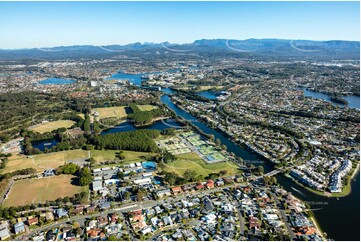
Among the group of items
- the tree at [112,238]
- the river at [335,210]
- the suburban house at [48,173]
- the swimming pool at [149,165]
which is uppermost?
the suburban house at [48,173]

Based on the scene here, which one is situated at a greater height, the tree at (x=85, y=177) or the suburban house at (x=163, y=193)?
the tree at (x=85, y=177)

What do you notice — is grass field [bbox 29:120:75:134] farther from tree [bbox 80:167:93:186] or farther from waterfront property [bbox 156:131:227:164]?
tree [bbox 80:167:93:186]

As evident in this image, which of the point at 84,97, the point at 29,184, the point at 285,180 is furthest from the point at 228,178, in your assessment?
the point at 84,97

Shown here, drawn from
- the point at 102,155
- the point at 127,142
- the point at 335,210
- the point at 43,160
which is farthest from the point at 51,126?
the point at 335,210

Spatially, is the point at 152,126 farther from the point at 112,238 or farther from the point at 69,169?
the point at 112,238

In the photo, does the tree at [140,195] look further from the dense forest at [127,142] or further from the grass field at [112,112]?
the grass field at [112,112]

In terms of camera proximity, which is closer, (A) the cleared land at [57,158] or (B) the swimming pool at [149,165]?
(B) the swimming pool at [149,165]

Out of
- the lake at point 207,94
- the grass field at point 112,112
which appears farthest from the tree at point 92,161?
the lake at point 207,94
